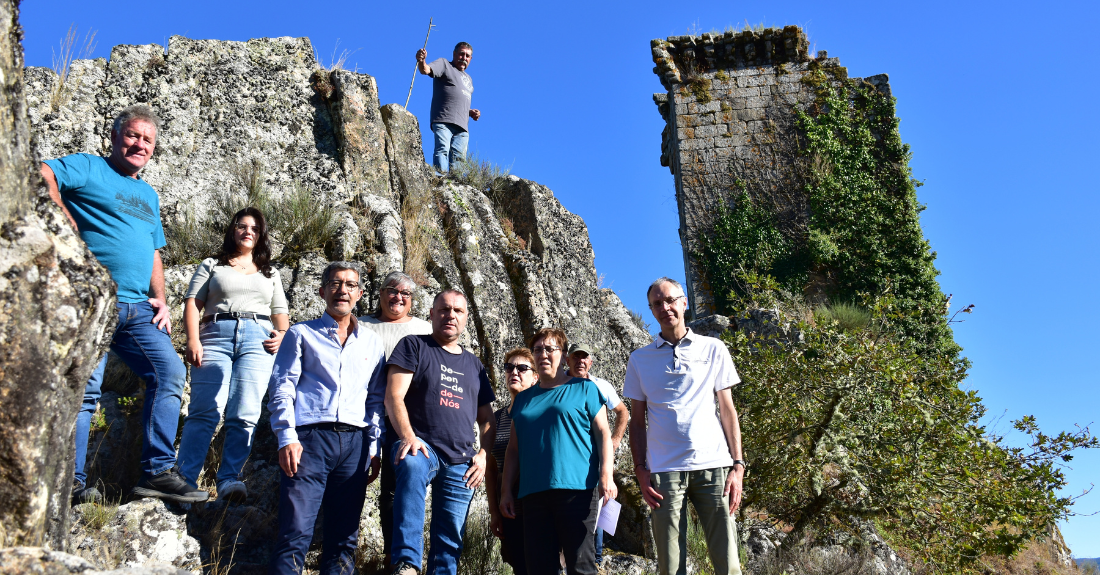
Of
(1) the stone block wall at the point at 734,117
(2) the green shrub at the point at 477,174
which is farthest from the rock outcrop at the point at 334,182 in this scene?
(1) the stone block wall at the point at 734,117

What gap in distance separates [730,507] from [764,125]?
11.3 metres

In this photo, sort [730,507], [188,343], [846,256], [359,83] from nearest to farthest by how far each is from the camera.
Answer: [730,507] → [188,343] → [359,83] → [846,256]

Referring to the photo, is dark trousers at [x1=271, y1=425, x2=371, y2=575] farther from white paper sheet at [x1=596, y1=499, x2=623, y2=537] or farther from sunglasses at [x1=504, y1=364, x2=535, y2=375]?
white paper sheet at [x1=596, y1=499, x2=623, y2=537]

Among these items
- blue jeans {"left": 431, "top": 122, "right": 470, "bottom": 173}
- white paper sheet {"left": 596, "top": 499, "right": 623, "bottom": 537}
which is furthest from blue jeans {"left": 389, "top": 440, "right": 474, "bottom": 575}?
blue jeans {"left": 431, "top": 122, "right": 470, "bottom": 173}

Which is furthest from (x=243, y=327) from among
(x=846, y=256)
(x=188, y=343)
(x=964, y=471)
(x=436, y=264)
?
(x=846, y=256)

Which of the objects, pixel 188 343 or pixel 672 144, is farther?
pixel 672 144

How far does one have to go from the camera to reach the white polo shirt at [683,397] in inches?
137

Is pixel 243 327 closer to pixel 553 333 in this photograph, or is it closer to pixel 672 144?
pixel 553 333

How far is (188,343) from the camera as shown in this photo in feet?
12.8

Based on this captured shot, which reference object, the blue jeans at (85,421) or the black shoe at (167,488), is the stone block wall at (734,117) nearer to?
the black shoe at (167,488)

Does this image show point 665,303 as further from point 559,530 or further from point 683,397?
point 559,530

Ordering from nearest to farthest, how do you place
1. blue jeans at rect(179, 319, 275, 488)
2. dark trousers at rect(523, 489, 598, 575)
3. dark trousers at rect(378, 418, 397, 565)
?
1. dark trousers at rect(523, 489, 598, 575)
2. dark trousers at rect(378, 418, 397, 565)
3. blue jeans at rect(179, 319, 275, 488)

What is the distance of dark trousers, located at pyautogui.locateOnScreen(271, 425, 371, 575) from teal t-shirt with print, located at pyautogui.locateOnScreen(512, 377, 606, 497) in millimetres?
814

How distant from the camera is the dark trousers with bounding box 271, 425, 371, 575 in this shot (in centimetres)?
327
